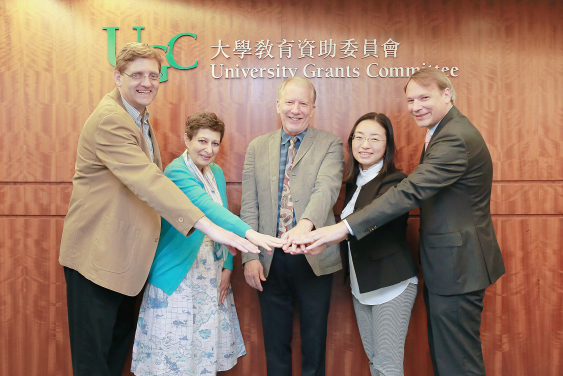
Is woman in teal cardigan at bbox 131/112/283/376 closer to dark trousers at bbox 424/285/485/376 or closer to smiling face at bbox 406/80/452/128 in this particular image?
dark trousers at bbox 424/285/485/376

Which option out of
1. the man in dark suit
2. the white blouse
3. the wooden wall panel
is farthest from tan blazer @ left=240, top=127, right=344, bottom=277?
the wooden wall panel

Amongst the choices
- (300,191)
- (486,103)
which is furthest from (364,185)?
(486,103)

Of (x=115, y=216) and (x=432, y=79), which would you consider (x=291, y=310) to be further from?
(x=432, y=79)

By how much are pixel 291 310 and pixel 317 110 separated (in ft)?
4.26

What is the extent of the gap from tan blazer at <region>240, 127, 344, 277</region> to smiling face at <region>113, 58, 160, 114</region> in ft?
2.16

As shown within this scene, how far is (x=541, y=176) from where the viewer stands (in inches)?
97.8

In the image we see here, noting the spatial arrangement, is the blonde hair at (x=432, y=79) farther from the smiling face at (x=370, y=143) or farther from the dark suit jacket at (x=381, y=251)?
the dark suit jacket at (x=381, y=251)

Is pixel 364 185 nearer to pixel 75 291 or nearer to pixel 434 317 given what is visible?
pixel 434 317

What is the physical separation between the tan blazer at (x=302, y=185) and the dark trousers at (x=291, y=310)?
8 centimetres

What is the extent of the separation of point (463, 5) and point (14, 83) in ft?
10.0

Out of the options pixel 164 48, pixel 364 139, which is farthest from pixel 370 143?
pixel 164 48

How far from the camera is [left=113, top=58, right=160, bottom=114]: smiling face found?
186 centimetres

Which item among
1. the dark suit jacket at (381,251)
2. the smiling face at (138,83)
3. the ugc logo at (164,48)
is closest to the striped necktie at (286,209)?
the dark suit jacket at (381,251)

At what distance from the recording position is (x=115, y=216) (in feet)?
5.89
